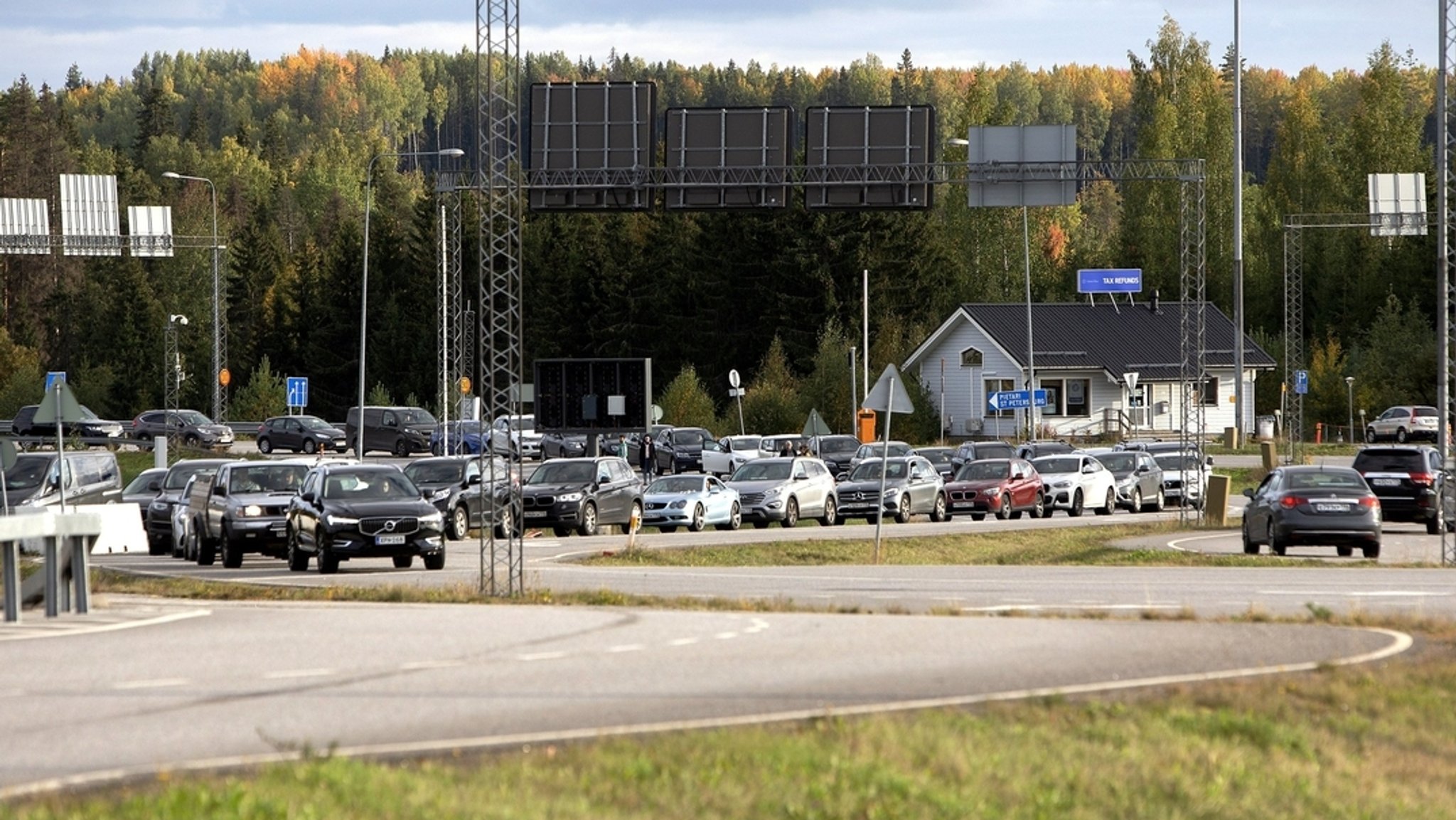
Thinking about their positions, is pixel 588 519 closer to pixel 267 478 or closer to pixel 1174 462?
pixel 267 478

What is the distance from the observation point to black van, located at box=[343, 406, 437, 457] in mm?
77188

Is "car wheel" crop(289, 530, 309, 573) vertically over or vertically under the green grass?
over

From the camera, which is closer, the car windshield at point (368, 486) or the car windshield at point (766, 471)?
the car windshield at point (368, 486)

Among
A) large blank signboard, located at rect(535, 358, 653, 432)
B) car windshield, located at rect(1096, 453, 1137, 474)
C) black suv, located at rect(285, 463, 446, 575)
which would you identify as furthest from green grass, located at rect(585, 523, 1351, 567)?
large blank signboard, located at rect(535, 358, 653, 432)

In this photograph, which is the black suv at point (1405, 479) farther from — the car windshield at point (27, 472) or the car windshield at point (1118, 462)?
the car windshield at point (27, 472)

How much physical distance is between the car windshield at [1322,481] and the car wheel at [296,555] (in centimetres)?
1561

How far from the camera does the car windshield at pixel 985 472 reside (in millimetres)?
48188

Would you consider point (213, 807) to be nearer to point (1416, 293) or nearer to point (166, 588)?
point (166, 588)

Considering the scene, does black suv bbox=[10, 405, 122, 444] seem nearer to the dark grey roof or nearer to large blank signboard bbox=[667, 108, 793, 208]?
the dark grey roof

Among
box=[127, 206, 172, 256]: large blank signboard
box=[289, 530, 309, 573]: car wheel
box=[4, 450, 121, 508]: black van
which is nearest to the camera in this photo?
box=[289, 530, 309, 573]: car wheel

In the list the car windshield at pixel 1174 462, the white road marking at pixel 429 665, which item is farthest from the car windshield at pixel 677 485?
the white road marking at pixel 429 665

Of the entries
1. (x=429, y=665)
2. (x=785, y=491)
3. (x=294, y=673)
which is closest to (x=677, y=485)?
(x=785, y=491)

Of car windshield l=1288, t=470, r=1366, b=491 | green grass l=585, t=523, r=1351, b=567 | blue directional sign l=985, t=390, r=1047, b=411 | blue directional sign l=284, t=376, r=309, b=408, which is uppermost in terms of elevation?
blue directional sign l=284, t=376, r=309, b=408

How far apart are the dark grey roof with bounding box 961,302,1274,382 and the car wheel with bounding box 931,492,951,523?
38.2 meters
